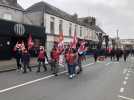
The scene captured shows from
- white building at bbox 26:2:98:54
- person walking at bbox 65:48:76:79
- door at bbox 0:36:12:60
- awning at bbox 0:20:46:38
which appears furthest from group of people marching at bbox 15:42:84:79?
white building at bbox 26:2:98:54

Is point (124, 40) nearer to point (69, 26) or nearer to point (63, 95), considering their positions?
point (69, 26)

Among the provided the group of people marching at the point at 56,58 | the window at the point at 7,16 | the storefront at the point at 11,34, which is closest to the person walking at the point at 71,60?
the group of people marching at the point at 56,58

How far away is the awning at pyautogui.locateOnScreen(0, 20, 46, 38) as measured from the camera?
24.6 meters

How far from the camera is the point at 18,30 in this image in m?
26.6

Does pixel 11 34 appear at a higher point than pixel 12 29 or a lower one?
lower

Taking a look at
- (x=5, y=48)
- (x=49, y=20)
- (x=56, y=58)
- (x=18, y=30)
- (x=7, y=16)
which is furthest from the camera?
(x=49, y=20)

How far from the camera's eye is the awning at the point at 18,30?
2458cm

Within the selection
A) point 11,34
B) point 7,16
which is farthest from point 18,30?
point 7,16

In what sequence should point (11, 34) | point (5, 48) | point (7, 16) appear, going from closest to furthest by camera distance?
point (5, 48) → point (11, 34) → point (7, 16)

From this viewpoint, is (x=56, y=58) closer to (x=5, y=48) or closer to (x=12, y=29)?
(x=5, y=48)

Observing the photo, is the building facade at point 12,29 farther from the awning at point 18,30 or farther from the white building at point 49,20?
the white building at point 49,20

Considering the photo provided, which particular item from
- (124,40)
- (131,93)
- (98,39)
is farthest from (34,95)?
(124,40)

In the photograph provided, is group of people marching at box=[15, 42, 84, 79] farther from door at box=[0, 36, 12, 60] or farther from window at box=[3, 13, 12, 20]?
window at box=[3, 13, 12, 20]

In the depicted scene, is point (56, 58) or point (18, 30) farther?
point (18, 30)
